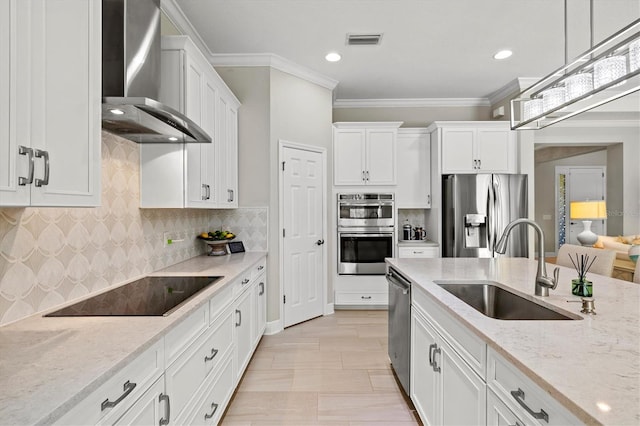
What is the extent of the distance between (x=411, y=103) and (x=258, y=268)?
3.57 m

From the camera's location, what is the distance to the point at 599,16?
10.3 feet

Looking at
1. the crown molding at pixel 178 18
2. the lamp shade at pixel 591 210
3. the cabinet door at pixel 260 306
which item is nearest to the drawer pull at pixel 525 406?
the cabinet door at pixel 260 306

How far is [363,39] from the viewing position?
3.51 m

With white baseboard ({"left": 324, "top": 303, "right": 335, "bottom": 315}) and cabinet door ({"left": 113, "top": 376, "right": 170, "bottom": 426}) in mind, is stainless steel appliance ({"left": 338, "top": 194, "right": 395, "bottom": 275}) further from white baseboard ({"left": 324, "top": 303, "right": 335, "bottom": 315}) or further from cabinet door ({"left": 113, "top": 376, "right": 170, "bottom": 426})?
cabinet door ({"left": 113, "top": 376, "right": 170, "bottom": 426})

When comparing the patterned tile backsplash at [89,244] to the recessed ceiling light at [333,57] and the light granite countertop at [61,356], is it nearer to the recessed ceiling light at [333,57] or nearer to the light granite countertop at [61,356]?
the light granite countertop at [61,356]

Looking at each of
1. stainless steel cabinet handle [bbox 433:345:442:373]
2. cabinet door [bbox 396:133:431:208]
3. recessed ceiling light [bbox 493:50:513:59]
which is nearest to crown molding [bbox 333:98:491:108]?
cabinet door [bbox 396:133:431:208]

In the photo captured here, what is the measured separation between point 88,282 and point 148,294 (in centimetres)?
32

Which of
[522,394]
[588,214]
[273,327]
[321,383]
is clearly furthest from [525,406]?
[588,214]

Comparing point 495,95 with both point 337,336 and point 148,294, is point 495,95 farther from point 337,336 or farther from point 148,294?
point 148,294

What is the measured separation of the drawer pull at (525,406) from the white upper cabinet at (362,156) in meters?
3.85

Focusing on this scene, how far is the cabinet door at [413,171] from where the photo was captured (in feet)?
16.4

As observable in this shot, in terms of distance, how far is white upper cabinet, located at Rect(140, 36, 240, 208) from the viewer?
2357 millimetres

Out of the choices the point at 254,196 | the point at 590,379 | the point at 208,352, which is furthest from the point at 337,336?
the point at 590,379

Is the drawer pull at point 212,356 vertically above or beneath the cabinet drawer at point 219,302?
beneath
